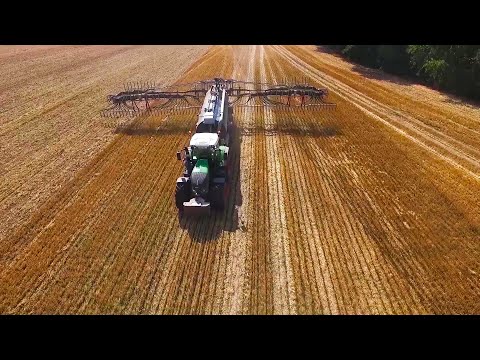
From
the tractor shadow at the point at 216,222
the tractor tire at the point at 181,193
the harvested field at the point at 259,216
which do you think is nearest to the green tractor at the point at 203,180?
the tractor tire at the point at 181,193

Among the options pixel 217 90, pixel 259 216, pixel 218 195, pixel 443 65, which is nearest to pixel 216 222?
pixel 218 195

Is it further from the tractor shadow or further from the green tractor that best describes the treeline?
the green tractor

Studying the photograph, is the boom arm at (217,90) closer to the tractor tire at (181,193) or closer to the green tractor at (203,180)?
the green tractor at (203,180)

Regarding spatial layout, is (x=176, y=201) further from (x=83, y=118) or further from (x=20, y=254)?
(x=83, y=118)

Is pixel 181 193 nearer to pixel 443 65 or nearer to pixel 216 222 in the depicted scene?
pixel 216 222

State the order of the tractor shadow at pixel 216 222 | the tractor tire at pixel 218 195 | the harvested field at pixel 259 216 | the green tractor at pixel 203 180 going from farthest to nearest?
the tractor tire at pixel 218 195
the green tractor at pixel 203 180
the tractor shadow at pixel 216 222
the harvested field at pixel 259 216

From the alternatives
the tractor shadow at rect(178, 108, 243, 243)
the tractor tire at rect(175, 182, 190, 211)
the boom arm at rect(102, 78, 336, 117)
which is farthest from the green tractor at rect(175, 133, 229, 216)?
the boom arm at rect(102, 78, 336, 117)
